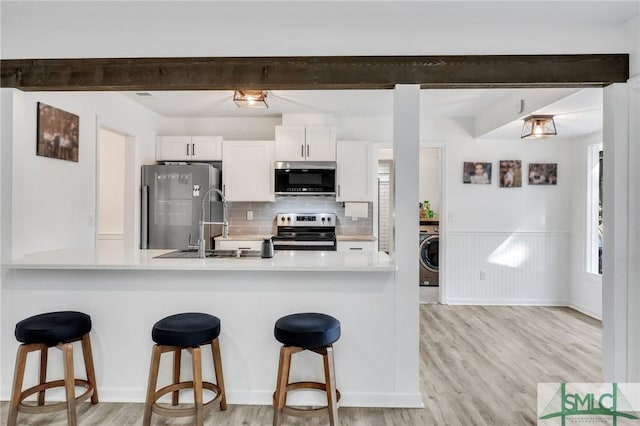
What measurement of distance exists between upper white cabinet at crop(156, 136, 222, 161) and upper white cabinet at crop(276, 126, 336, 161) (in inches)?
30.3

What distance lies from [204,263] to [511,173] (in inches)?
159

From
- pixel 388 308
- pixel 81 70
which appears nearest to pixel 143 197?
pixel 81 70

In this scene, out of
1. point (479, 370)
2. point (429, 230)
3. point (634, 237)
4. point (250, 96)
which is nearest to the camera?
point (634, 237)

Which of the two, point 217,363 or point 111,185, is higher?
point 111,185

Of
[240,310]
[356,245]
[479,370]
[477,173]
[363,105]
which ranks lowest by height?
[479,370]

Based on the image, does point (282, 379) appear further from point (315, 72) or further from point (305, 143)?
point (305, 143)

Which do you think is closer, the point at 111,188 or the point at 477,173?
the point at 111,188

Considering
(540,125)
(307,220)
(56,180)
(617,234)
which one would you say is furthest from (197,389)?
(540,125)

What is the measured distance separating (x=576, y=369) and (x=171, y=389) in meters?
2.94

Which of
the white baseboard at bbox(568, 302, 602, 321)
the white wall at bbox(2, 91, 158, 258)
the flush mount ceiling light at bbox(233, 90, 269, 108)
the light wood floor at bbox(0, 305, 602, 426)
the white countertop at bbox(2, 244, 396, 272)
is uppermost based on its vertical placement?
the flush mount ceiling light at bbox(233, 90, 269, 108)

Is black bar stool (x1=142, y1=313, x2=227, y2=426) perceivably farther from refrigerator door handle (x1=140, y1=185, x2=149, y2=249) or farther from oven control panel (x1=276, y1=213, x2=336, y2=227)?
oven control panel (x1=276, y1=213, x2=336, y2=227)

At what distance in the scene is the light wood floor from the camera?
7.36 feet

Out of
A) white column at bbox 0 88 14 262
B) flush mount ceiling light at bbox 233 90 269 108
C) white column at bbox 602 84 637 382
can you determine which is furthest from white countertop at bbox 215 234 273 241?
white column at bbox 602 84 637 382

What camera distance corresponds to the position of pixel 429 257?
5977mm
